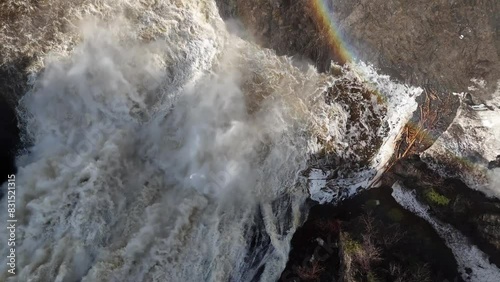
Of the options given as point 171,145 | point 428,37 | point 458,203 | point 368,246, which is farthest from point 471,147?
point 171,145

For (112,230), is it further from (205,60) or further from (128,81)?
(205,60)

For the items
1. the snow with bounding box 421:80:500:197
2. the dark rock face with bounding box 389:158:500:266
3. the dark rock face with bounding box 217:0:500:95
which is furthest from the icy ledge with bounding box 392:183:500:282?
the dark rock face with bounding box 217:0:500:95

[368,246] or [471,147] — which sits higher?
[471,147]

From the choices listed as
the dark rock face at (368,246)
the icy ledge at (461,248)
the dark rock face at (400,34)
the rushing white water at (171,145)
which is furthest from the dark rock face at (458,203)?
the dark rock face at (400,34)

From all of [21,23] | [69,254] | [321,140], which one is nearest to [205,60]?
[321,140]

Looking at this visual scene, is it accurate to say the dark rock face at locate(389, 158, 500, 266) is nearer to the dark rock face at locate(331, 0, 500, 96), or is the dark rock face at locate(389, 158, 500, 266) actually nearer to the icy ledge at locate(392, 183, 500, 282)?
the icy ledge at locate(392, 183, 500, 282)

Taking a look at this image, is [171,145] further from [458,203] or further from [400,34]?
[458,203]

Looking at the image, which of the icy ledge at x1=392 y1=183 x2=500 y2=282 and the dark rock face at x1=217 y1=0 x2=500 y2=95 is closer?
the icy ledge at x1=392 y1=183 x2=500 y2=282
